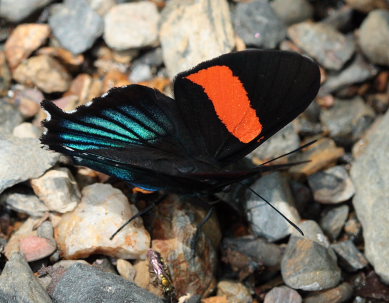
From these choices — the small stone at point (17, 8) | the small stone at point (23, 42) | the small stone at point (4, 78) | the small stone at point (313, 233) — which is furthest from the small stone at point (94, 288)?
the small stone at point (17, 8)

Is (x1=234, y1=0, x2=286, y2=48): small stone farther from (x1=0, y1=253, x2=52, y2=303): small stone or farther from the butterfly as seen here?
(x1=0, y1=253, x2=52, y2=303): small stone

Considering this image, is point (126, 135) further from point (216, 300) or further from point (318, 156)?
point (318, 156)

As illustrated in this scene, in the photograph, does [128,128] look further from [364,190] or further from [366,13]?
[366,13]

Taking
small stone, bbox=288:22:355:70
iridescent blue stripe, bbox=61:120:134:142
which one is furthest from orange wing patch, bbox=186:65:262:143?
small stone, bbox=288:22:355:70

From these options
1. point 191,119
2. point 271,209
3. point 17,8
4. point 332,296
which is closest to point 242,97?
point 191,119

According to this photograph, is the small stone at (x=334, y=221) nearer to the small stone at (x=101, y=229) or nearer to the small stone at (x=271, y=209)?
the small stone at (x=271, y=209)
